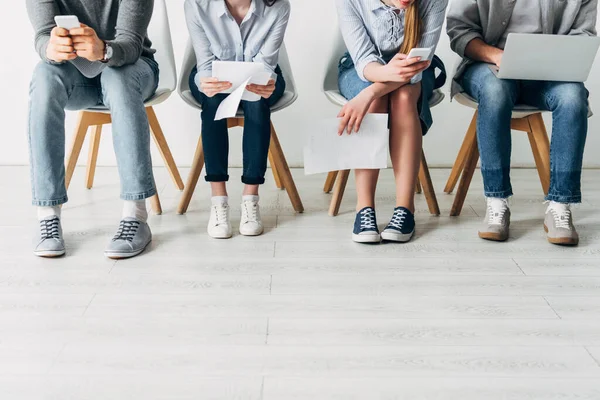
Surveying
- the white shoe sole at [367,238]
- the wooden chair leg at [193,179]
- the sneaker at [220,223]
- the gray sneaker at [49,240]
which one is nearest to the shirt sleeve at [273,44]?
the wooden chair leg at [193,179]

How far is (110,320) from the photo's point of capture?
166cm

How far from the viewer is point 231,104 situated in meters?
2.13

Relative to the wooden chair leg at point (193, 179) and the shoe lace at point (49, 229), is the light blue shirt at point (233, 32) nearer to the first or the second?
the wooden chair leg at point (193, 179)

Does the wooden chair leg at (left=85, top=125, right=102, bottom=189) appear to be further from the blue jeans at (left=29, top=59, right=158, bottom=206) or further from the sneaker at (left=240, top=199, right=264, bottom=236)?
the sneaker at (left=240, top=199, right=264, bottom=236)

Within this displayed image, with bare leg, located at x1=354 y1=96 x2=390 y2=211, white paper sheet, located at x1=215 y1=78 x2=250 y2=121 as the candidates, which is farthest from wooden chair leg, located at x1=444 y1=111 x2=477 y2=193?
white paper sheet, located at x1=215 y1=78 x2=250 y2=121

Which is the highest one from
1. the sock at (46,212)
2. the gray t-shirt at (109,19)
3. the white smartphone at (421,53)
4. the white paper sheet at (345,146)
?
the gray t-shirt at (109,19)

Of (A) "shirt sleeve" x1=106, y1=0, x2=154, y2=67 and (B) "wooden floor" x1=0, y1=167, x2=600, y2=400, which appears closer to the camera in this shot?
(B) "wooden floor" x1=0, y1=167, x2=600, y2=400

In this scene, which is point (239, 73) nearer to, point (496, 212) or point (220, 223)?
point (220, 223)

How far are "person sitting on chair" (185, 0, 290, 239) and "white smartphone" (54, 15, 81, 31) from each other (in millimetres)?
409

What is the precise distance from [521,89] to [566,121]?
0.70 ft

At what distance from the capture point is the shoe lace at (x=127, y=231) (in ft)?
6.82

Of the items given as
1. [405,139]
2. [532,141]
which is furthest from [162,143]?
[532,141]

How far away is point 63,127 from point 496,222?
1307 mm

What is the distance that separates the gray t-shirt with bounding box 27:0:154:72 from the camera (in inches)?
82.6
